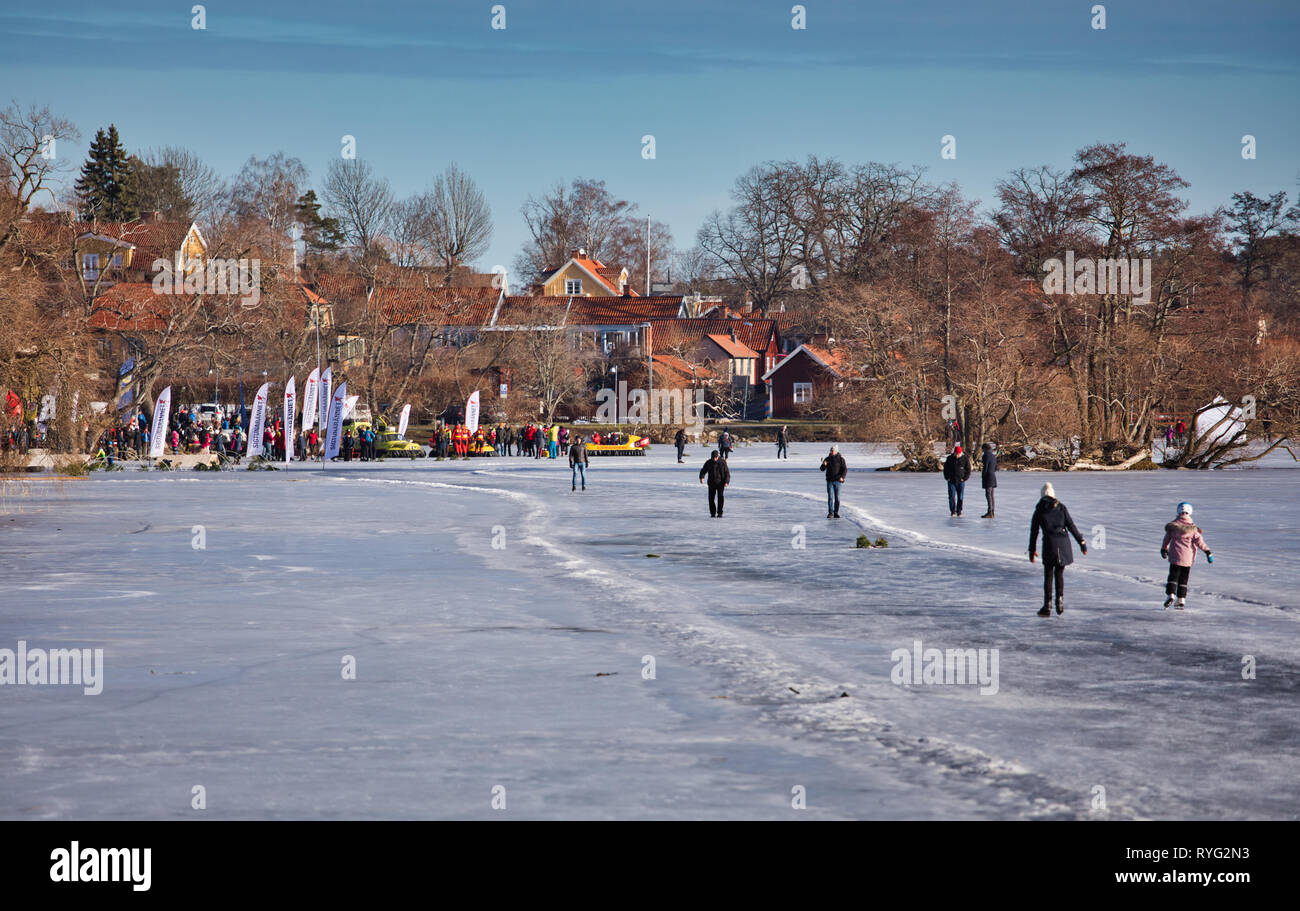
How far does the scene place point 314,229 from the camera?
94.4 metres

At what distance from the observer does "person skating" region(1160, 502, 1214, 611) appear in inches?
488

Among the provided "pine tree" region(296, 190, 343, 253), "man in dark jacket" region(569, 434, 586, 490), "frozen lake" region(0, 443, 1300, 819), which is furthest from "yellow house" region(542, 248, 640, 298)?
"frozen lake" region(0, 443, 1300, 819)

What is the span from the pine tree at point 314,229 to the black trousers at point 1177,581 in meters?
86.6

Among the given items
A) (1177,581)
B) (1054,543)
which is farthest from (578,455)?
(1177,581)

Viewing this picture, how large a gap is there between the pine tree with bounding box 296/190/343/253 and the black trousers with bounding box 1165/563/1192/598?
284ft

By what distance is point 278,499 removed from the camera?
28234mm

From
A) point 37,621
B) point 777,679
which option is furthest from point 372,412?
point 777,679

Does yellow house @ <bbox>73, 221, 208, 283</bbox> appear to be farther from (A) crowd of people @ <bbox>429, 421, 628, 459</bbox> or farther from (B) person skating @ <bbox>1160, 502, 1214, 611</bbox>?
(B) person skating @ <bbox>1160, 502, 1214, 611</bbox>

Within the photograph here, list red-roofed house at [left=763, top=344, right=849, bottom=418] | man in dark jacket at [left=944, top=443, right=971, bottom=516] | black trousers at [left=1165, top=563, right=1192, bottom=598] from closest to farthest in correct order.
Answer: black trousers at [left=1165, top=563, right=1192, bottom=598] < man in dark jacket at [left=944, top=443, right=971, bottom=516] < red-roofed house at [left=763, top=344, right=849, bottom=418]

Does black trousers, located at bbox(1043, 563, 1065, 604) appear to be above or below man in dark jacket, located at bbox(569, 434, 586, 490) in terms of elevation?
below

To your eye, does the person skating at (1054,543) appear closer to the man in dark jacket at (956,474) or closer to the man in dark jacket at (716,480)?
the man in dark jacket at (956,474)

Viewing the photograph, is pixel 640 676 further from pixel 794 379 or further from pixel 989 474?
pixel 794 379

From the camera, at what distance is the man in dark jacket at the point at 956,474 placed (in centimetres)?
2270
